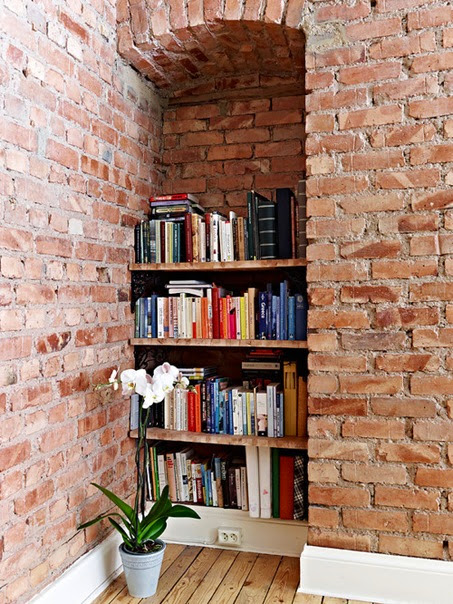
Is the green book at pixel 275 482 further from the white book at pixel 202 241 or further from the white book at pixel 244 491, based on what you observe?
the white book at pixel 202 241

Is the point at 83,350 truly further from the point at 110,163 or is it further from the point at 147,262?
the point at 110,163

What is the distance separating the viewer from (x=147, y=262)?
255 cm

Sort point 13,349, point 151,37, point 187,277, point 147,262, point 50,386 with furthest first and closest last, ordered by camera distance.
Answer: point 187,277
point 147,262
point 151,37
point 50,386
point 13,349

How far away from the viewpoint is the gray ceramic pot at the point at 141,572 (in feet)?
6.72

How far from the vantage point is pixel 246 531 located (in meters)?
2.45

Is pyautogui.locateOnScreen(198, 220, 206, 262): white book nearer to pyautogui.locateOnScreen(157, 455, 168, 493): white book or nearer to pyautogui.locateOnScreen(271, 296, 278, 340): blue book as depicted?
pyautogui.locateOnScreen(271, 296, 278, 340): blue book

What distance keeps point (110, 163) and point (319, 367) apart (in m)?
1.21

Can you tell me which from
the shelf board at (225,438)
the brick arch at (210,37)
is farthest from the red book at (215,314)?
the brick arch at (210,37)

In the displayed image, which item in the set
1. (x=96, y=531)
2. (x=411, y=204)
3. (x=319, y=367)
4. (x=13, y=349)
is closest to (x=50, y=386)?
(x=13, y=349)

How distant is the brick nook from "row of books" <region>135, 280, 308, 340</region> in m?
0.21

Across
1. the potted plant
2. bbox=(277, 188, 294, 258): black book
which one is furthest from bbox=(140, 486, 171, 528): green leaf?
A: bbox=(277, 188, 294, 258): black book

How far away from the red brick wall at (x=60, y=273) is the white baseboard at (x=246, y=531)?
0.32 m

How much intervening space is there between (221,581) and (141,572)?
A: 0.33m

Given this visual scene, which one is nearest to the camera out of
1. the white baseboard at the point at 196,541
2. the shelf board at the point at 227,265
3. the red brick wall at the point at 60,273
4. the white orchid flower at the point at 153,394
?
the red brick wall at the point at 60,273
